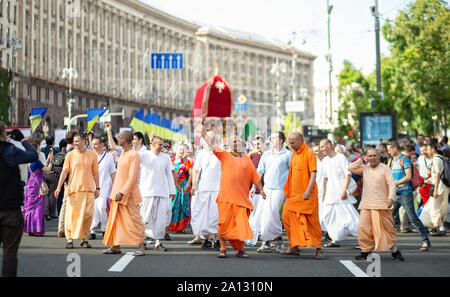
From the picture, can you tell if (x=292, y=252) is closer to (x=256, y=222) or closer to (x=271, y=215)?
(x=271, y=215)

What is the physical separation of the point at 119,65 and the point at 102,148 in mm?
73823

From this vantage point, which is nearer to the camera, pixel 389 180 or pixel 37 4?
pixel 389 180

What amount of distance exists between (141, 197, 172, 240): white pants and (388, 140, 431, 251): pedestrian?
4.03 meters

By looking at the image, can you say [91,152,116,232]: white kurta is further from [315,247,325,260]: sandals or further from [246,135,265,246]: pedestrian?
[315,247,325,260]: sandals

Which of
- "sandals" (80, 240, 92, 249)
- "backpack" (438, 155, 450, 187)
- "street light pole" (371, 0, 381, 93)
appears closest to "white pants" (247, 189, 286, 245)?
"sandals" (80, 240, 92, 249)

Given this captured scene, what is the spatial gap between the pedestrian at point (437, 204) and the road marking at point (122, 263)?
258 inches

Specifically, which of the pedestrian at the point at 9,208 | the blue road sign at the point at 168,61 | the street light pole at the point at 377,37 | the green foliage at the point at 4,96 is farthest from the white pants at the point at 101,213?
the blue road sign at the point at 168,61

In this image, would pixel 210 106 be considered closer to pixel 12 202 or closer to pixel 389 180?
pixel 389 180

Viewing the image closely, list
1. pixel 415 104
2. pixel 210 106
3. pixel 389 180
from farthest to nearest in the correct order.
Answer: pixel 415 104 < pixel 210 106 < pixel 389 180

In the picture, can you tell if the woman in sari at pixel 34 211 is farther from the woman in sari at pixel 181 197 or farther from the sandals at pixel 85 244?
the woman in sari at pixel 181 197

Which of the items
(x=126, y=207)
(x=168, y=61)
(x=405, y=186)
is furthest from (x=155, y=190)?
(x=168, y=61)

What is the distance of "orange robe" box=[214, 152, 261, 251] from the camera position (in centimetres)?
1211

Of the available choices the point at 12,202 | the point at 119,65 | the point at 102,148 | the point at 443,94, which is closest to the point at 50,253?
the point at 102,148

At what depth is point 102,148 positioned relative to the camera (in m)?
15.2
